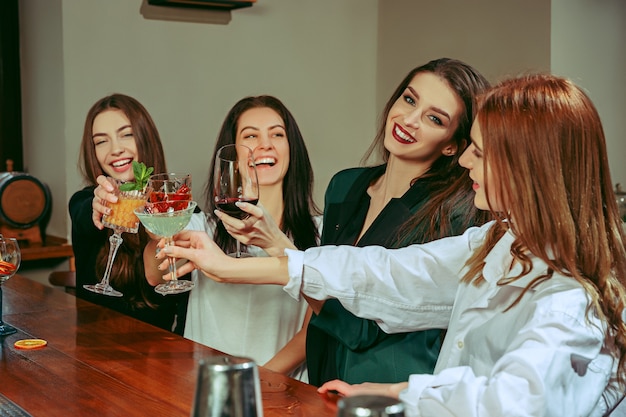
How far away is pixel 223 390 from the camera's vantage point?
0.86 meters

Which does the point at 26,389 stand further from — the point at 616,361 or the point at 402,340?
the point at 616,361

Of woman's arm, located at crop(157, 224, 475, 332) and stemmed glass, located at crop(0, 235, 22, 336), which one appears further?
stemmed glass, located at crop(0, 235, 22, 336)

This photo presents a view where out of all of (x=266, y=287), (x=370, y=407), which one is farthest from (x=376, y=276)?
(x=370, y=407)

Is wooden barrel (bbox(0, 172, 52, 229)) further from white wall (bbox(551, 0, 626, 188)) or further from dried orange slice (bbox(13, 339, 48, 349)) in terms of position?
white wall (bbox(551, 0, 626, 188))

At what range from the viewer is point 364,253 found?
183 cm

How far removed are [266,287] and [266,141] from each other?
1.44 ft

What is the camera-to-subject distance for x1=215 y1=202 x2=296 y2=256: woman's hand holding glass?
6.22ft

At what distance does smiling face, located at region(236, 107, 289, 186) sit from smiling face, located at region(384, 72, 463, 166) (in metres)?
→ 0.46

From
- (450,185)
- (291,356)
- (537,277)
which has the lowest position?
(291,356)

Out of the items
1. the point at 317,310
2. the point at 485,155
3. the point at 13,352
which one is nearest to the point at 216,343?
the point at 317,310

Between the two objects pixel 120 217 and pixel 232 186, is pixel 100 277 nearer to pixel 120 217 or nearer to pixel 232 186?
pixel 120 217

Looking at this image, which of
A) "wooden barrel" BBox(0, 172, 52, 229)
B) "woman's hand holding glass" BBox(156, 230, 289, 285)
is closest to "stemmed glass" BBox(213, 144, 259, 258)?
"woman's hand holding glass" BBox(156, 230, 289, 285)

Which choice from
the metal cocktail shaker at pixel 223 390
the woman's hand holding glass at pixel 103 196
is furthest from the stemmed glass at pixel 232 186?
the metal cocktail shaker at pixel 223 390

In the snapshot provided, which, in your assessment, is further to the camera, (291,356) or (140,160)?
(140,160)
